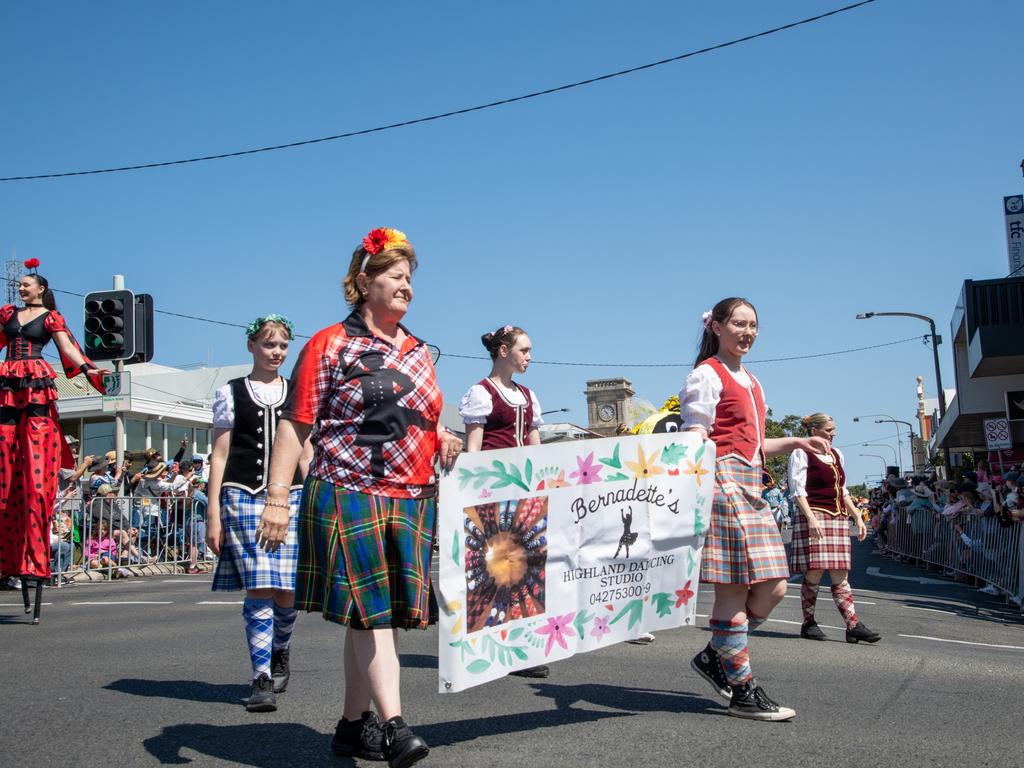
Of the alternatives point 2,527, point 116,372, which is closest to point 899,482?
point 116,372

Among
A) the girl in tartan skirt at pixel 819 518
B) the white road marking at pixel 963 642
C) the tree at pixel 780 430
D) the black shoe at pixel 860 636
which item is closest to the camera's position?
the black shoe at pixel 860 636

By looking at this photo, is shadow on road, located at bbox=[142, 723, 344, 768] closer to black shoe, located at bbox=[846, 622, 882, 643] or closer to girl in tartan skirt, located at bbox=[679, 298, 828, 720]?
girl in tartan skirt, located at bbox=[679, 298, 828, 720]

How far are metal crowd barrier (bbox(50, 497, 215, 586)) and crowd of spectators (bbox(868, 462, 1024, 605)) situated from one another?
34.9ft

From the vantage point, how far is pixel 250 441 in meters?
5.32

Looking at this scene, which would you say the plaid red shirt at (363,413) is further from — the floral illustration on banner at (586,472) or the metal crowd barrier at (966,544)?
the metal crowd barrier at (966,544)

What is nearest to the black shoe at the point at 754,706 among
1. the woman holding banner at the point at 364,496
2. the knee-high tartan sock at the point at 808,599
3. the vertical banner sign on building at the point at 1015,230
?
the woman holding banner at the point at 364,496

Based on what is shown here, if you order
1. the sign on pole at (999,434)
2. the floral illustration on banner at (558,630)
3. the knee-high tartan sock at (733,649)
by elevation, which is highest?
the sign on pole at (999,434)

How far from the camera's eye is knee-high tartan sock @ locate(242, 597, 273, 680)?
5.00 m

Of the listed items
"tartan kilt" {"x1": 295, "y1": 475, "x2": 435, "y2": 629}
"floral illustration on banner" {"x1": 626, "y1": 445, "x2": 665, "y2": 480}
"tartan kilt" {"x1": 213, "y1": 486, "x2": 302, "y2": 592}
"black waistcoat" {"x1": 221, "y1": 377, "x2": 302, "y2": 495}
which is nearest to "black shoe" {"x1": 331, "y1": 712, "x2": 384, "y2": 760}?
"tartan kilt" {"x1": 295, "y1": 475, "x2": 435, "y2": 629}

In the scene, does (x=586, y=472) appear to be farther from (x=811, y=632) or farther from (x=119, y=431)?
(x=119, y=431)

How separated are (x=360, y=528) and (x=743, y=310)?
2.34 meters

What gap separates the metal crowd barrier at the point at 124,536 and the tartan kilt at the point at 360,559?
1066cm

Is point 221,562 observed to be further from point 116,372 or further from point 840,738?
point 116,372

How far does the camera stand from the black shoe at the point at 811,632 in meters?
8.14
